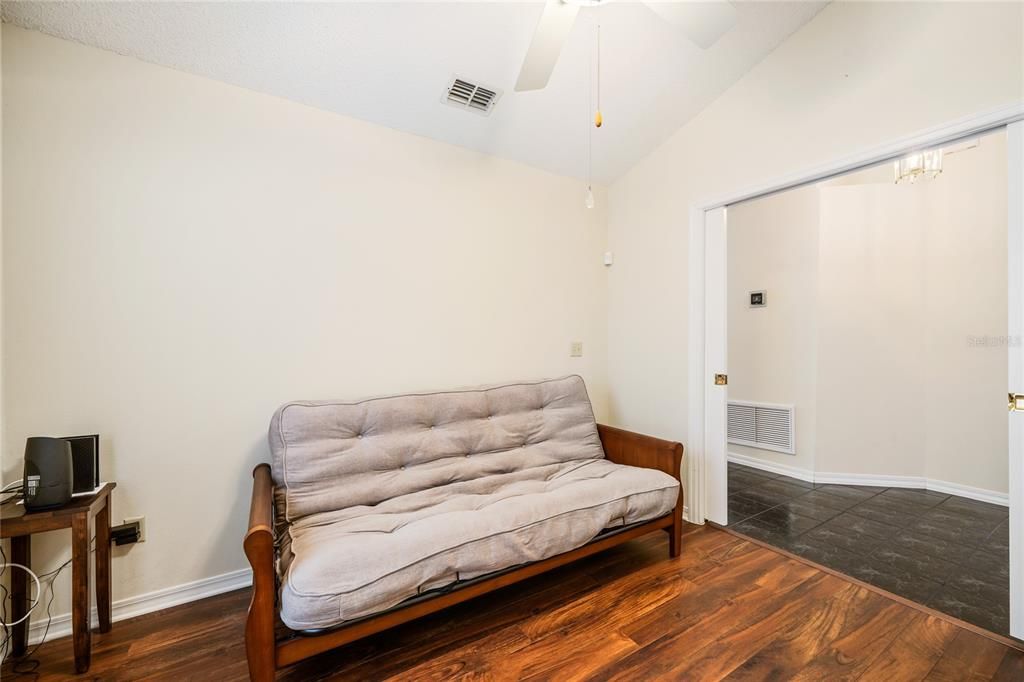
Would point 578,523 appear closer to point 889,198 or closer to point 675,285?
point 675,285

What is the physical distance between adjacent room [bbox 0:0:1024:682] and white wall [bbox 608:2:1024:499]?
0.05ft

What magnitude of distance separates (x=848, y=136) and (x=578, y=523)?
2.26 metres

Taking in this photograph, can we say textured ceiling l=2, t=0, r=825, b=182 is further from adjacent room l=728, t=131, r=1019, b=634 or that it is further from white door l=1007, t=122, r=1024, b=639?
white door l=1007, t=122, r=1024, b=639

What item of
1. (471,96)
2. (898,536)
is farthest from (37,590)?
(898,536)

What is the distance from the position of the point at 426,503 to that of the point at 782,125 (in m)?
2.71

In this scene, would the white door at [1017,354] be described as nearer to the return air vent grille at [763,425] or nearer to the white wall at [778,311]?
the white wall at [778,311]

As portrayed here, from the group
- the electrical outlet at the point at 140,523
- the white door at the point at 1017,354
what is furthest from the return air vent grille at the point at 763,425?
the electrical outlet at the point at 140,523

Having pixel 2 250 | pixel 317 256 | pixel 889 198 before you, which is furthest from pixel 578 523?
pixel 889 198

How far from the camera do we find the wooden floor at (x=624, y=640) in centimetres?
145

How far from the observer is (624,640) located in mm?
1610

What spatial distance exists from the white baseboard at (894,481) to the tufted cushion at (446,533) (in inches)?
82.5

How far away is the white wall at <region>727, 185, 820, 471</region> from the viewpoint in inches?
137

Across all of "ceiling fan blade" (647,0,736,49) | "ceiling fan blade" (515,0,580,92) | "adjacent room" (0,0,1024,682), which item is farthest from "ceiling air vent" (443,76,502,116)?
"ceiling fan blade" (647,0,736,49)

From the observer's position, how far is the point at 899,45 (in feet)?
6.10
